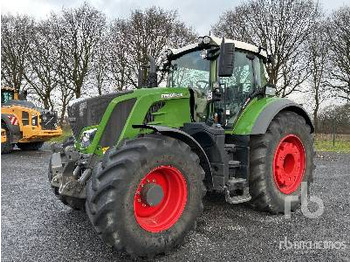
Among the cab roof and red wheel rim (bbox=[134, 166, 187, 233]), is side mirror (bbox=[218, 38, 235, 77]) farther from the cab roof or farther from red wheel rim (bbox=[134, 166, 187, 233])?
red wheel rim (bbox=[134, 166, 187, 233])

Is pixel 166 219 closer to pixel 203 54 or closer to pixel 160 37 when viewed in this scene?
pixel 203 54

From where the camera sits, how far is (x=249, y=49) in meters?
5.16

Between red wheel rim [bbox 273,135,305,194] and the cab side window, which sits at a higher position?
the cab side window

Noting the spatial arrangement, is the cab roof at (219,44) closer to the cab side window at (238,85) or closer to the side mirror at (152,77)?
the cab side window at (238,85)

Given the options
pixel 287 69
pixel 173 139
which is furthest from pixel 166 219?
pixel 287 69

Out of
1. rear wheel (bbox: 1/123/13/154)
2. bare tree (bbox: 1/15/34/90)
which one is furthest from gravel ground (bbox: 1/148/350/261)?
bare tree (bbox: 1/15/34/90)

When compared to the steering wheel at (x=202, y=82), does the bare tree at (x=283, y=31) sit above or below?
above

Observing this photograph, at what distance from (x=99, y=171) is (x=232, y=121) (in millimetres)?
2245

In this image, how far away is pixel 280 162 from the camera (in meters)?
4.91

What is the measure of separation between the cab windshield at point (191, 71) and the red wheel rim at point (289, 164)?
54.8 inches

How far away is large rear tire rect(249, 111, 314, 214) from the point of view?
180 inches

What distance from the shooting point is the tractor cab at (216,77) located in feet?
15.3

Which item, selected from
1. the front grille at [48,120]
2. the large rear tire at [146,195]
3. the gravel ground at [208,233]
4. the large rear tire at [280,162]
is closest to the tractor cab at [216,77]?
the large rear tire at [280,162]

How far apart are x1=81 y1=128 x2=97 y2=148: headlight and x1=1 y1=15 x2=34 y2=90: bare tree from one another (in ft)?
80.0
